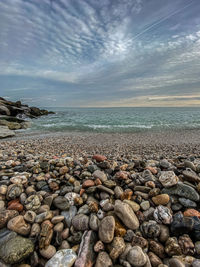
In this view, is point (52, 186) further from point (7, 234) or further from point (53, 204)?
point (7, 234)

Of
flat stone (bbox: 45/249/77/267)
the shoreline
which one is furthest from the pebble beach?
the shoreline

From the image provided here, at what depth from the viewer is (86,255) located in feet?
4.06

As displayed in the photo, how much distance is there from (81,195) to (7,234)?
3.09 feet

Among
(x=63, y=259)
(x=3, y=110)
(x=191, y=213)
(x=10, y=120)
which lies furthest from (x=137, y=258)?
(x=3, y=110)

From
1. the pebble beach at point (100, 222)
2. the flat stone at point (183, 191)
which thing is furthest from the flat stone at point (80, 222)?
the flat stone at point (183, 191)

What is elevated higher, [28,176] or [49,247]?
[28,176]

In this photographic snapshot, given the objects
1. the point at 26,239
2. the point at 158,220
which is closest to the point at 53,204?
the point at 26,239

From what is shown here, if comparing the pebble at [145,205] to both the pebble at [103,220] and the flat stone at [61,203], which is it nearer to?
the pebble at [103,220]

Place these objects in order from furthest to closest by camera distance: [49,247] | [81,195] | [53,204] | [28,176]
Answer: [28,176] < [81,195] < [53,204] < [49,247]

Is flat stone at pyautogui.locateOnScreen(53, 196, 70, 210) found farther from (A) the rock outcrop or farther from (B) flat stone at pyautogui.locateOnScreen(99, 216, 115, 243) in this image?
(A) the rock outcrop

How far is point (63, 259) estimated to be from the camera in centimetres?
121

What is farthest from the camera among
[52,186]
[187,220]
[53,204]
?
[52,186]

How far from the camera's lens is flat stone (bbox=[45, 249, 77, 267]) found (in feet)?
3.85

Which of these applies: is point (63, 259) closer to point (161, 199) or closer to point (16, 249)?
point (16, 249)
